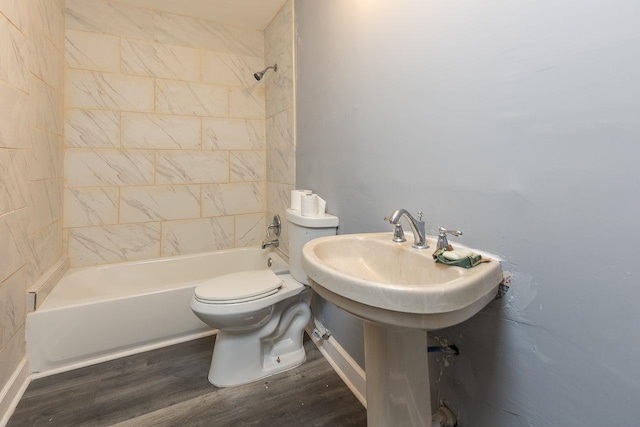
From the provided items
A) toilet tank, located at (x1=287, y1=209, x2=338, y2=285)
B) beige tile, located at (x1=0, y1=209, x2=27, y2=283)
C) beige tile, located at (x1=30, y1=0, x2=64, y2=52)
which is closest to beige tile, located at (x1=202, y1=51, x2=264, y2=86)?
beige tile, located at (x1=30, y1=0, x2=64, y2=52)

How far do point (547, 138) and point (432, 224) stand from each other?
1.37 feet

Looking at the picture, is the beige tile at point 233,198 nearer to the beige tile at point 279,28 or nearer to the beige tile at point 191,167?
the beige tile at point 191,167

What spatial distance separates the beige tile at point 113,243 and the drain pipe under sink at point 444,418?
2193mm

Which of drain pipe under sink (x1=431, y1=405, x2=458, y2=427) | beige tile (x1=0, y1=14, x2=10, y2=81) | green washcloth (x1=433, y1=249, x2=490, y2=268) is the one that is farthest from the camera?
beige tile (x1=0, y1=14, x2=10, y2=81)

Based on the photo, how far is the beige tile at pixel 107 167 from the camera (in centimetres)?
208

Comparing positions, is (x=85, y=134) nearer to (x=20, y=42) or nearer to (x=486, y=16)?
(x=20, y=42)

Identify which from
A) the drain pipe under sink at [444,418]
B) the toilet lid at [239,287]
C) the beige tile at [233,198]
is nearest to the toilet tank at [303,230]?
the toilet lid at [239,287]

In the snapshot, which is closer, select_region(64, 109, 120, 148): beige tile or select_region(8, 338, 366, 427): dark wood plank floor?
select_region(8, 338, 366, 427): dark wood plank floor

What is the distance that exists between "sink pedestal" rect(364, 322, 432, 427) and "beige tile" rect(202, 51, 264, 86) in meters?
2.37

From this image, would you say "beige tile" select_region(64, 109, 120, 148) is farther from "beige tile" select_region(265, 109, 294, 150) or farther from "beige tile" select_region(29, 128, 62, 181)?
"beige tile" select_region(265, 109, 294, 150)

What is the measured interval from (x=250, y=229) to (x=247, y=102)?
112cm

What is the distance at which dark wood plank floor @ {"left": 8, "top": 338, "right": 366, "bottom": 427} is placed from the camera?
1308mm

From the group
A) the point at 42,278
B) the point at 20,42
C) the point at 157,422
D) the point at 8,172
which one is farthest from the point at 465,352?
the point at 20,42

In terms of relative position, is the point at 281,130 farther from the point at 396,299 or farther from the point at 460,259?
the point at 396,299
